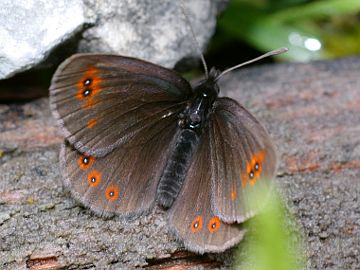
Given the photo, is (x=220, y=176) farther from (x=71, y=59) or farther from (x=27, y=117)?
(x=27, y=117)

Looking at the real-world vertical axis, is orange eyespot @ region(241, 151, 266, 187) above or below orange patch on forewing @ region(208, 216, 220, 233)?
above

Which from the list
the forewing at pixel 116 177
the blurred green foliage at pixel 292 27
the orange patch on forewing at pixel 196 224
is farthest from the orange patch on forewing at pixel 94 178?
the blurred green foliage at pixel 292 27

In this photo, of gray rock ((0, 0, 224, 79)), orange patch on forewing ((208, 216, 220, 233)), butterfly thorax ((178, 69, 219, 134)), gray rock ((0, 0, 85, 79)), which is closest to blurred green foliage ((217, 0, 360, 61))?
gray rock ((0, 0, 224, 79))

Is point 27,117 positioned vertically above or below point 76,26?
below

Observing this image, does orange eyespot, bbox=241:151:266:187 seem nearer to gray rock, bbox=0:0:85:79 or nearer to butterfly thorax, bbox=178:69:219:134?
butterfly thorax, bbox=178:69:219:134

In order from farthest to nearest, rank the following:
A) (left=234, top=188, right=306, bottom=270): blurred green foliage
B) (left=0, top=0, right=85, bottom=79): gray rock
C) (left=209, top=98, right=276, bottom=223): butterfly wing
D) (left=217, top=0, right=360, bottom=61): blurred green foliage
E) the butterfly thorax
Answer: (left=217, top=0, right=360, bottom=61): blurred green foliage, (left=0, top=0, right=85, bottom=79): gray rock, the butterfly thorax, (left=209, top=98, right=276, bottom=223): butterfly wing, (left=234, top=188, right=306, bottom=270): blurred green foliage

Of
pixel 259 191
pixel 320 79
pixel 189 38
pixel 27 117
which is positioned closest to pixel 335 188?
pixel 259 191
